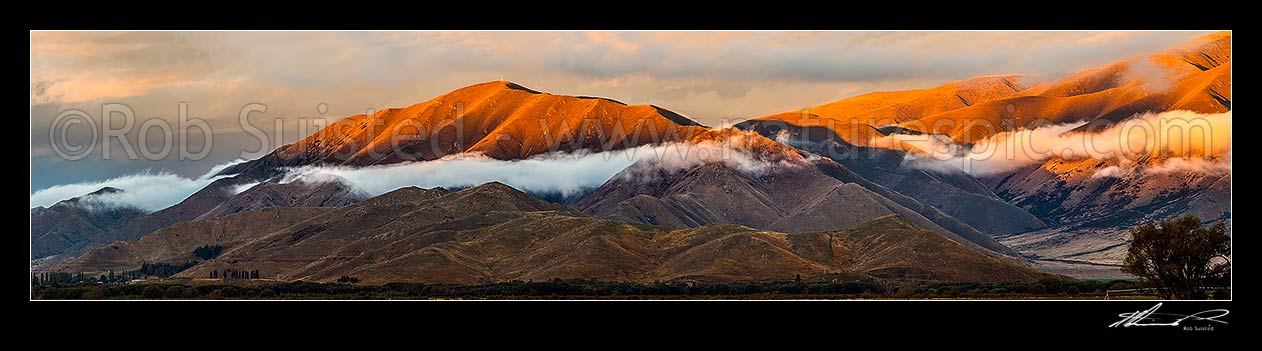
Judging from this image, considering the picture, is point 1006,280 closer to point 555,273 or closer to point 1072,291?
point 1072,291

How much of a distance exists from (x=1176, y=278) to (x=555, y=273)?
106 m

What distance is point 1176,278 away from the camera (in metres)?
105

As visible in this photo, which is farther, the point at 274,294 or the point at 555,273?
the point at 555,273
